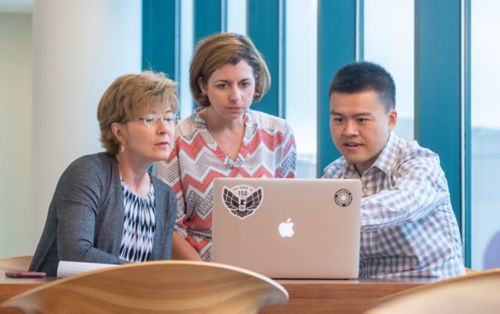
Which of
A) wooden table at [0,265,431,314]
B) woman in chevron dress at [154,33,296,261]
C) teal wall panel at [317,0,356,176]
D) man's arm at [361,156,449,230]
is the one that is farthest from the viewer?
Result: teal wall panel at [317,0,356,176]

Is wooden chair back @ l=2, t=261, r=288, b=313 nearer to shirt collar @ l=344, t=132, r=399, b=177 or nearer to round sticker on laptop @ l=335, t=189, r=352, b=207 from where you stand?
round sticker on laptop @ l=335, t=189, r=352, b=207

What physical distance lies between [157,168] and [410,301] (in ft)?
7.32

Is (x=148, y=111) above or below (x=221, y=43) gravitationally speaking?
below

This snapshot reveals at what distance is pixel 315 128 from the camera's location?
5.21 meters

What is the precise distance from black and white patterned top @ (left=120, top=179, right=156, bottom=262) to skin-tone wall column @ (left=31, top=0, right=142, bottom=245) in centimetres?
247

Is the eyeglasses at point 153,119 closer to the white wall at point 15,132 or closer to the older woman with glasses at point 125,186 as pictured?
the older woman with glasses at point 125,186

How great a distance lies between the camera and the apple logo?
8.83 feet

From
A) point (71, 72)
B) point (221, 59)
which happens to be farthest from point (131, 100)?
point (71, 72)

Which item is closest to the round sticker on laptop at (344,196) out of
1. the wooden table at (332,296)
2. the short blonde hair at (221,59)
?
the wooden table at (332,296)

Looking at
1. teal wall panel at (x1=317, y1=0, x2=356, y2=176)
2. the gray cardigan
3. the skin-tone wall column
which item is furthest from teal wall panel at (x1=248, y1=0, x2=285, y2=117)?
the gray cardigan

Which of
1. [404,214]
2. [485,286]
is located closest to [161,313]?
[485,286]

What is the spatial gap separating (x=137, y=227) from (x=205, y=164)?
60 cm

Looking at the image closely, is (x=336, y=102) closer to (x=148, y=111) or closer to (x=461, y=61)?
(x=148, y=111)

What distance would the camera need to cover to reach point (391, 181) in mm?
3252
